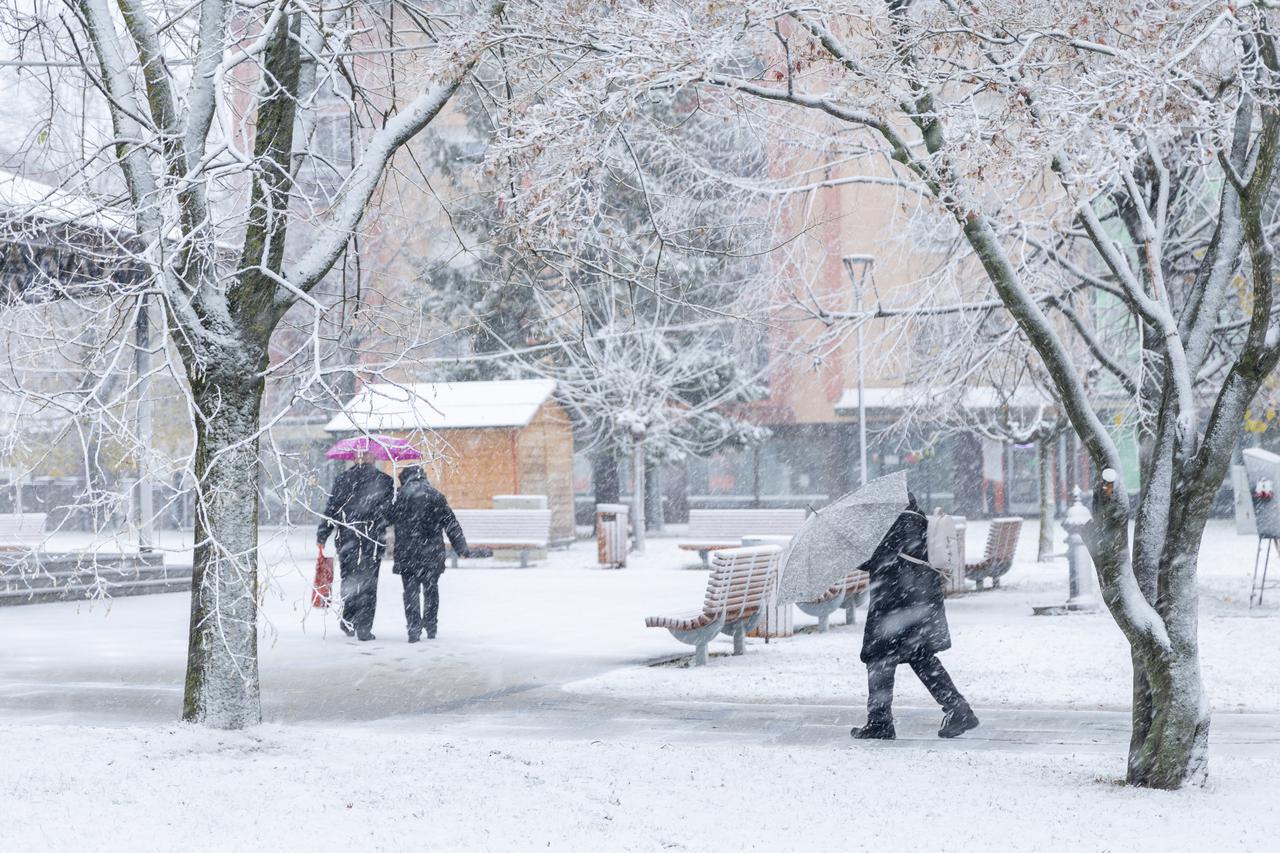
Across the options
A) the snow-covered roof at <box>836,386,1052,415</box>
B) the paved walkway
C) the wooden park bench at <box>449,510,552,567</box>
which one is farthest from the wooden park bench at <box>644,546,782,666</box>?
the wooden park bench at <box>449,510,552,567</box>

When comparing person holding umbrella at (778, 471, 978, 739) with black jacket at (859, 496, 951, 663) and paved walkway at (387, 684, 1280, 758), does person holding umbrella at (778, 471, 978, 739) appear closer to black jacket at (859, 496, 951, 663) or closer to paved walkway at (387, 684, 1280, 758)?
black jacket at (859, 496, 951, 663)

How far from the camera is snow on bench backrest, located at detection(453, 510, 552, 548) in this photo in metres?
25.4

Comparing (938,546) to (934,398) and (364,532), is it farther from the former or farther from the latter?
(934,398)

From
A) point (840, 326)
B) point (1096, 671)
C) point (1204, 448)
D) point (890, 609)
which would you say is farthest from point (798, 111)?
point (1204, 448)

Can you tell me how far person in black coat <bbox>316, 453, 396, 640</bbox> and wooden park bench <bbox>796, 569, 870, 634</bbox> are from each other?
4095 mm

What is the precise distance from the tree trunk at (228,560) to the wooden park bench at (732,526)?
1561cm

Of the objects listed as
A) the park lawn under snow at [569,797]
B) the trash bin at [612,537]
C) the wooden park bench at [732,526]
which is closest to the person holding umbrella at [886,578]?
the park lawn under snow at [569,797]

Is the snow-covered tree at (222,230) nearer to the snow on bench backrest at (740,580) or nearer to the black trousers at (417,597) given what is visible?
the snow on bench backrest at (740,580)

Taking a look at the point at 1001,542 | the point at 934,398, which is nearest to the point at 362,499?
the point at 934,398

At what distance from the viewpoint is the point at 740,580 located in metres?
12.0

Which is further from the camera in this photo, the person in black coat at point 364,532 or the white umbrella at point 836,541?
the person in black coat at point 364,532

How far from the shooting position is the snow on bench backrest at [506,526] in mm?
25375

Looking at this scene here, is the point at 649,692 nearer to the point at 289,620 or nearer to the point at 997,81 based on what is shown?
the point at 997,81

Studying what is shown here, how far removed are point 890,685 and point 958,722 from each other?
45 centimetres
